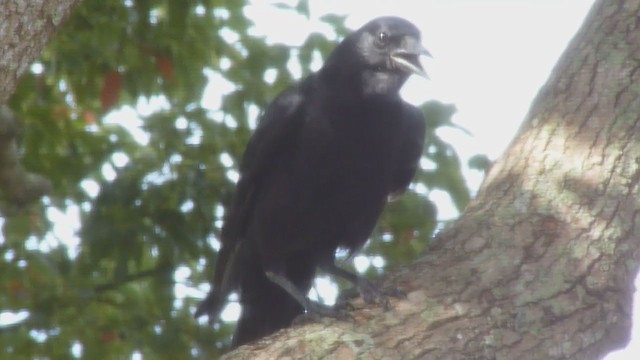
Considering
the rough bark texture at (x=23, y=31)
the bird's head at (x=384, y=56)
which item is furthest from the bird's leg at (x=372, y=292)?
the rough bark texture at (x=23, y=31)

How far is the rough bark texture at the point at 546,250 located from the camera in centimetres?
333

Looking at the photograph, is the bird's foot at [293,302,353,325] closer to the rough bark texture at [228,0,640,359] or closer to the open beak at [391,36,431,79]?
the rough bark texture at [228,0,640,359]

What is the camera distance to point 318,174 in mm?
4531

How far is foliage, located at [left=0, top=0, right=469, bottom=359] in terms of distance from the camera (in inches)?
209

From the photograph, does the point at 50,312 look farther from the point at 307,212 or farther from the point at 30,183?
the point at 307,212

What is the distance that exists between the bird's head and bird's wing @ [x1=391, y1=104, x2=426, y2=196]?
0.52 ft

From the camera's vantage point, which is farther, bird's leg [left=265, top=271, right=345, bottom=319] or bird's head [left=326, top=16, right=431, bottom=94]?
bird's head [left=326, top=16, right=431, bottom=94]

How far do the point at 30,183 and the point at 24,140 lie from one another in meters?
0.50

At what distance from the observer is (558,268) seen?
3514 mm

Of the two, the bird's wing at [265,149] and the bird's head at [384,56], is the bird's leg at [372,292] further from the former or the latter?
the bird's head at [384,56]

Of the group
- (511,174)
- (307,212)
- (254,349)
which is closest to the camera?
(254,349)

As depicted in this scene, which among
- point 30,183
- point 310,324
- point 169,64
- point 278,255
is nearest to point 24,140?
point 30,183

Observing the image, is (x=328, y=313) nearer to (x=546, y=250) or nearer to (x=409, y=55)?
(x=546, y=250)

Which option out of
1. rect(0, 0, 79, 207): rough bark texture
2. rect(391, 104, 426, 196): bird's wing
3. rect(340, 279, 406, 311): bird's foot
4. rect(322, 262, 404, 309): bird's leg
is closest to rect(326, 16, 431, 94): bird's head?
rect(391, 104, 426, 196): bird's wing
